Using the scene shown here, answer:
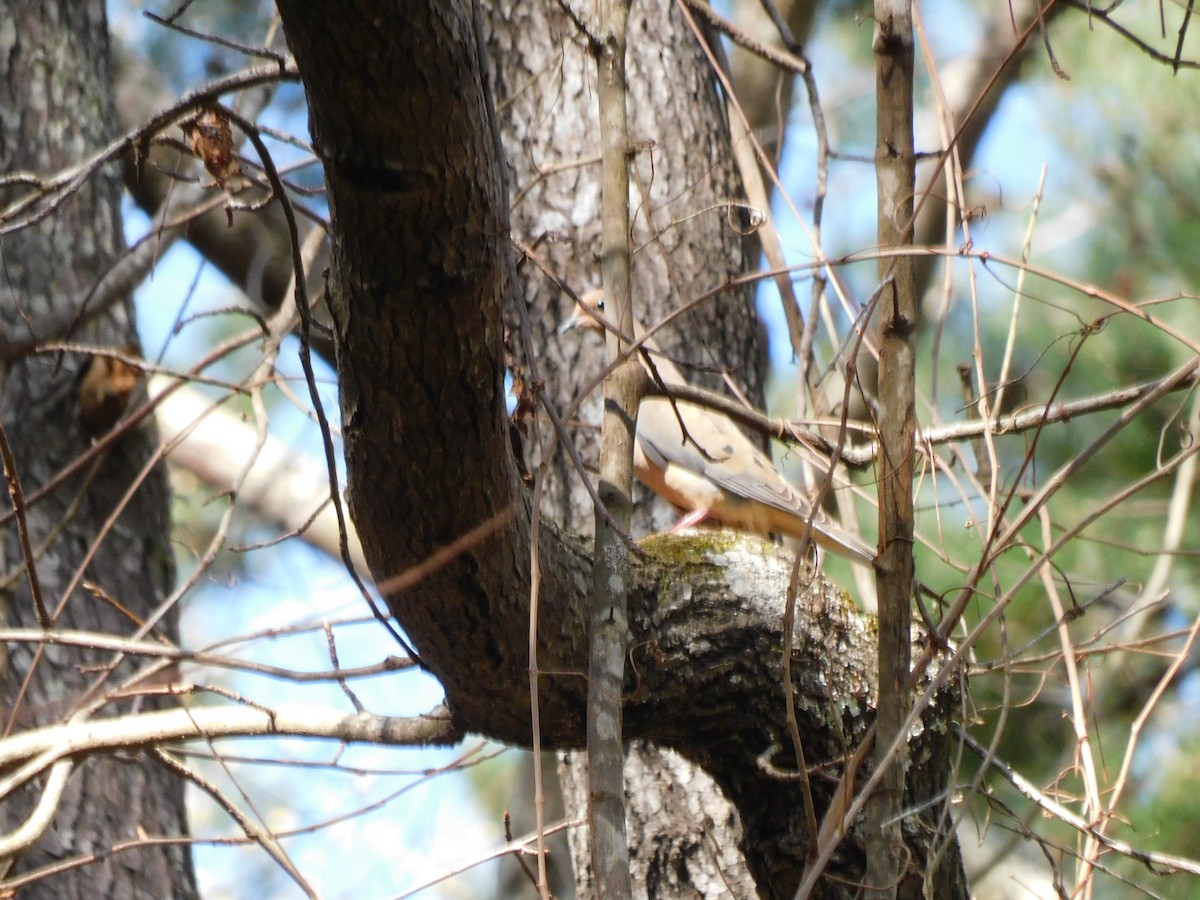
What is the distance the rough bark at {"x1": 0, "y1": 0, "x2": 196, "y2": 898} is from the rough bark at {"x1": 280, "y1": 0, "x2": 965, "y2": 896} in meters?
1.90

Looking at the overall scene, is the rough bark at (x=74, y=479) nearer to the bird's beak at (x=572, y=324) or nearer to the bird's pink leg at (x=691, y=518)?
the bird's beak at (x=572, y=324)

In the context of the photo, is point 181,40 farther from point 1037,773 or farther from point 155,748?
point 1037,773

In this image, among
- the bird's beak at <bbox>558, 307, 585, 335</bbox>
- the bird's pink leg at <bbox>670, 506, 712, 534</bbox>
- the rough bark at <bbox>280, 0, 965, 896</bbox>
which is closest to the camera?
the rough bark at <bbox>280, 0, 965, 896</bbox>

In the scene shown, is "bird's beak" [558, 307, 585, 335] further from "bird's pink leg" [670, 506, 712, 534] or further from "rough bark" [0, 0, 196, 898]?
"rough bark" [0, 0, 196, 898]

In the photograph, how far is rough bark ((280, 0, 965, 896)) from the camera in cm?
147

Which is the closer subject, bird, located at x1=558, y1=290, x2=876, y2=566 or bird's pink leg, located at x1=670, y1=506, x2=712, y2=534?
bird's pink leg, located at x1=670, y1=506, x2=712, y2=534

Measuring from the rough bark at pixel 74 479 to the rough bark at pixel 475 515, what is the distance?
190 centimetres

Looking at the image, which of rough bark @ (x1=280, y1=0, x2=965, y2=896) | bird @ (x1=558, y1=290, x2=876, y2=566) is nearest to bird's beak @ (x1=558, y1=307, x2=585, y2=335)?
bird @ (x1=558, y1=290, x2=876, y2=566)

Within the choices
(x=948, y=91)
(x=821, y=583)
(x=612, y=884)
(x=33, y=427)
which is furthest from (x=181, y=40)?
(x=612, y=884)

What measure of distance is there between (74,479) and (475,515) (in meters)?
2.57

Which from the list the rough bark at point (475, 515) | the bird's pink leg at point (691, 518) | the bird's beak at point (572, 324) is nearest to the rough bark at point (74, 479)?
the bird's beak at point (572, 324)

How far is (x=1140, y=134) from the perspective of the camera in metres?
6.25

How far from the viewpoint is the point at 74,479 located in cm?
390

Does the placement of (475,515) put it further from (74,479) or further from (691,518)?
(74,479)
